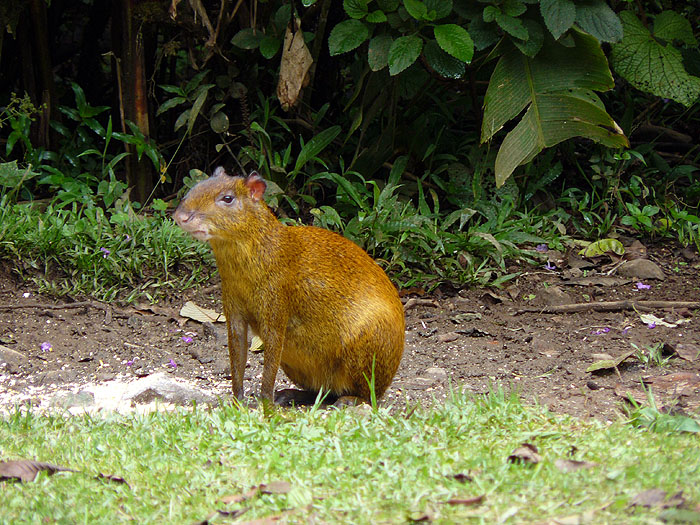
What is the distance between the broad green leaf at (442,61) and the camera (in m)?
5.41

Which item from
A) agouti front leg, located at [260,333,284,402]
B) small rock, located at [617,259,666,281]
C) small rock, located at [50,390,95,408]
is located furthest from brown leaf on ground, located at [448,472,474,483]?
small rock, located at [617,259,666,281]

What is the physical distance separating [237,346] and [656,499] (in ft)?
6.59

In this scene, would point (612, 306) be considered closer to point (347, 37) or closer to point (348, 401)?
point (348, 401)

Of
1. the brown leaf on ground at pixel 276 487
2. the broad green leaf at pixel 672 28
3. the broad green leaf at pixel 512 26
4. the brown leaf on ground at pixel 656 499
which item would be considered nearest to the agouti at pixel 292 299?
the brown leaf on ground at pixel 276 487

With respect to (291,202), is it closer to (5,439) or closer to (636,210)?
(636,210)

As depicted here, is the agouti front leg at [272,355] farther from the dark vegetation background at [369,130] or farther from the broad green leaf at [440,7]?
the broad green leaf at [440,7]

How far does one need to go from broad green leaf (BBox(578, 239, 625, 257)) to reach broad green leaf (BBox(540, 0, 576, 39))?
5.23 feet

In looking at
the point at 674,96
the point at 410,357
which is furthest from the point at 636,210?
the point at 410,357

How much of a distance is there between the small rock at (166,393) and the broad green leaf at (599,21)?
3320 millimetres

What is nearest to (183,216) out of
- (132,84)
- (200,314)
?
(200,314)

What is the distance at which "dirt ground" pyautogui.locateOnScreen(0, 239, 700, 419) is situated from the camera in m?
4.14

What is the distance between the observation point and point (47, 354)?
15.7ft

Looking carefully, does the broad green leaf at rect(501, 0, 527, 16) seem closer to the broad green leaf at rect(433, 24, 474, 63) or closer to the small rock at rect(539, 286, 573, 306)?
the broad green leaf at rect(433, 24, 474, 63)

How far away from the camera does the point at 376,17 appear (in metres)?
5.41
